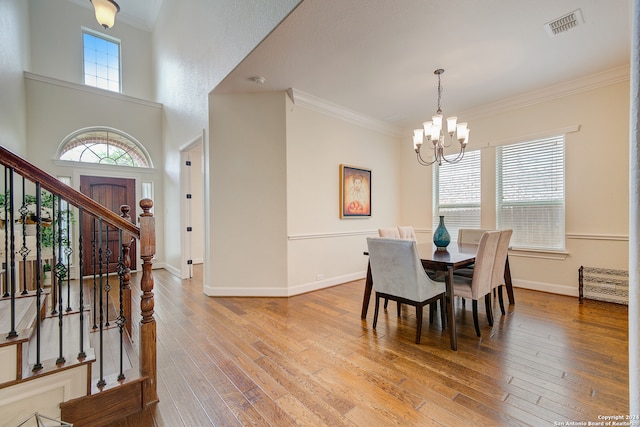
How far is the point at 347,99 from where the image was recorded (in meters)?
4.24

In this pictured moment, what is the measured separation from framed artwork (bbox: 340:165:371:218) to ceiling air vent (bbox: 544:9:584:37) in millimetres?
2786

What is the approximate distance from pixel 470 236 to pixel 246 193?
123 inches

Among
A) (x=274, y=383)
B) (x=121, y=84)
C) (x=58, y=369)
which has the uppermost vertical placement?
(x=121, y=84)

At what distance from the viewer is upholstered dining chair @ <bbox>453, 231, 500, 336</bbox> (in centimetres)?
259

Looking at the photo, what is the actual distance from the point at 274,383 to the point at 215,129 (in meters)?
3.22

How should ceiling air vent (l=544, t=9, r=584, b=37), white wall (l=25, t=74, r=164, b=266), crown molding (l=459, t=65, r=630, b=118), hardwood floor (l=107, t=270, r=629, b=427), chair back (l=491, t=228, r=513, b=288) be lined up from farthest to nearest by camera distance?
1. white wall (l=25, t=74, r=164, b=266)
2. crown molding (l=459, t=65, r=630, b=118)
3. chair back (l=491, t=228, r=513, b=288)
4. ceiling air vent (l=544, t=9, r=584, b=37)
5. hardwood floor (l=107, t=270, r=629, b=427)

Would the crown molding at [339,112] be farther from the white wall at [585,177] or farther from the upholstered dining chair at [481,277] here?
the upholstered dining chair at [481,277]

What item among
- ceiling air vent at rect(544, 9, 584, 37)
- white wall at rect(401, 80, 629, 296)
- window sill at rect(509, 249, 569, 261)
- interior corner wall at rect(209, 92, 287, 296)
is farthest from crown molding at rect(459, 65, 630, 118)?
interior corner wall at rect(209, 92, 287, 296)

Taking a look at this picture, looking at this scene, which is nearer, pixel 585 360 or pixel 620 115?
pixel 585 360

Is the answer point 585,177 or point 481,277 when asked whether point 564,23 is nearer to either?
point 585,177

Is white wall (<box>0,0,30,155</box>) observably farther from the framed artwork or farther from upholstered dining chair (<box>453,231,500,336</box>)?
upholstered dining chair (<box>453,231,500,336</box>)

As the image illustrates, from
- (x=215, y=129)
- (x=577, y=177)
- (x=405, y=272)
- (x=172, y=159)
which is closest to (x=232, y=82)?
(x=215, y=129)

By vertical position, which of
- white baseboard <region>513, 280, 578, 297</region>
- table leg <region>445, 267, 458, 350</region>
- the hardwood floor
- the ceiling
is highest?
the ceiling

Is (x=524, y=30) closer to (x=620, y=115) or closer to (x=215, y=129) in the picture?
(x=620, y=115)
